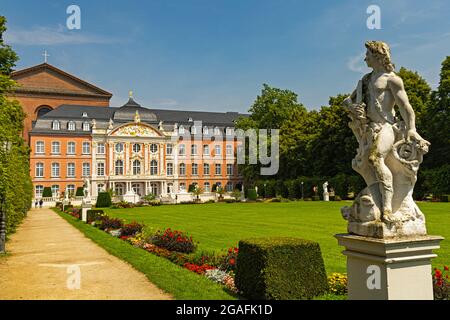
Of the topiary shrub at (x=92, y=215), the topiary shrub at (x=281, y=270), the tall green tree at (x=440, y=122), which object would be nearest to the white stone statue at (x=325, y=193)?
the tall green tree at (x=440, y=122)

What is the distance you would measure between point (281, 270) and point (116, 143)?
50601 mm

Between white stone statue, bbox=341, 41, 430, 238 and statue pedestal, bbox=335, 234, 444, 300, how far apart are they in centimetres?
14

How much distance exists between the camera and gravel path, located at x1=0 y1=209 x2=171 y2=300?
7.03 metres

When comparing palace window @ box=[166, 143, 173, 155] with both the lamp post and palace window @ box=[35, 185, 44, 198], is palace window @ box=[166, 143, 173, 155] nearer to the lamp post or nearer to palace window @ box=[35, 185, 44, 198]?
palace window @ box=[35, 185, 44, 198]

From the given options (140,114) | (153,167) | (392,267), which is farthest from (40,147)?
(392,267)

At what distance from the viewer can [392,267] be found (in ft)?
13.8

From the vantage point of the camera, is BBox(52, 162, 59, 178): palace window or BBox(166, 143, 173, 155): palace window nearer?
BBox(52, 162, 59, 178): palace window

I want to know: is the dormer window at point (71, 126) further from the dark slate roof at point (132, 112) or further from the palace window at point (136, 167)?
the palace window at point (136, 167)

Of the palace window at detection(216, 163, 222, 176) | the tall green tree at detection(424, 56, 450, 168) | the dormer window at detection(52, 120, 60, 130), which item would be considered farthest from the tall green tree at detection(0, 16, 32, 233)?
the palace window at detection(216, 163, 222, 176)

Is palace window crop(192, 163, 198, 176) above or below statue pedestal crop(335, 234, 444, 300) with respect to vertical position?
above

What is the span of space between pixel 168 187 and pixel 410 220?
54.0m

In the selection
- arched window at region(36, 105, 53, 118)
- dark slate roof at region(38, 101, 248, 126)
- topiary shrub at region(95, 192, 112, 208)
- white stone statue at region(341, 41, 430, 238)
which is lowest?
topiary shrub at region(95, 192, 112, 208)

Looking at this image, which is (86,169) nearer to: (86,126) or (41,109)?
(86,126)

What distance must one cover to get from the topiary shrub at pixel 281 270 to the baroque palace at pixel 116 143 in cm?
3962
